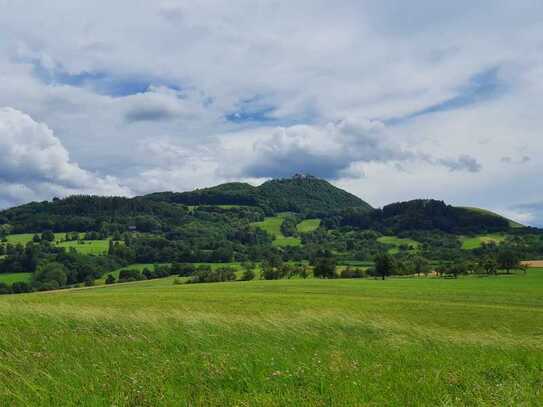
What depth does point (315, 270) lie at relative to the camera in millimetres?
142625

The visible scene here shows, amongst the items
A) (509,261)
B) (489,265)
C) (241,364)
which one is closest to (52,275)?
(489,265)

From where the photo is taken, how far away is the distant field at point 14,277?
15050 cm

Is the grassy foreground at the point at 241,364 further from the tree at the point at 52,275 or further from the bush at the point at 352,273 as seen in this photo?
the tree at the point at 52,275

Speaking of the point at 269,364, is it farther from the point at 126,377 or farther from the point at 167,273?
the point at 167,273

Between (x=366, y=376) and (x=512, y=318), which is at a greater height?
(x=366, y=376)

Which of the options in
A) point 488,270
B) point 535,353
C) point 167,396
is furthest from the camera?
point 488,270

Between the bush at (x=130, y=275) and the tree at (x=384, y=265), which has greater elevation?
the tree at (x=384, y=265)

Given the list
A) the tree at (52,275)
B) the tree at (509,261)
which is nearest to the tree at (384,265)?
the tree at (509,261)

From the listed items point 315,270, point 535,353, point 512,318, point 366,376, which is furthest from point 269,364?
point 315,270

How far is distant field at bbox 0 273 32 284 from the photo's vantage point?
15050 cm

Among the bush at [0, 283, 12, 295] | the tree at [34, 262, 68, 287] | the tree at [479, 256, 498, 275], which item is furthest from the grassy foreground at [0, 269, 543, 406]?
the bush at [0, 283, 12, 295]

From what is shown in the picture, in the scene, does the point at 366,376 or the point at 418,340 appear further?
the point at 418,340

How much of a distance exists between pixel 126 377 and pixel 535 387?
7.77 metres

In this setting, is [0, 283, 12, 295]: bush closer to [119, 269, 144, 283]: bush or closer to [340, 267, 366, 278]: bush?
[119, 269, 144, 283]: bush
